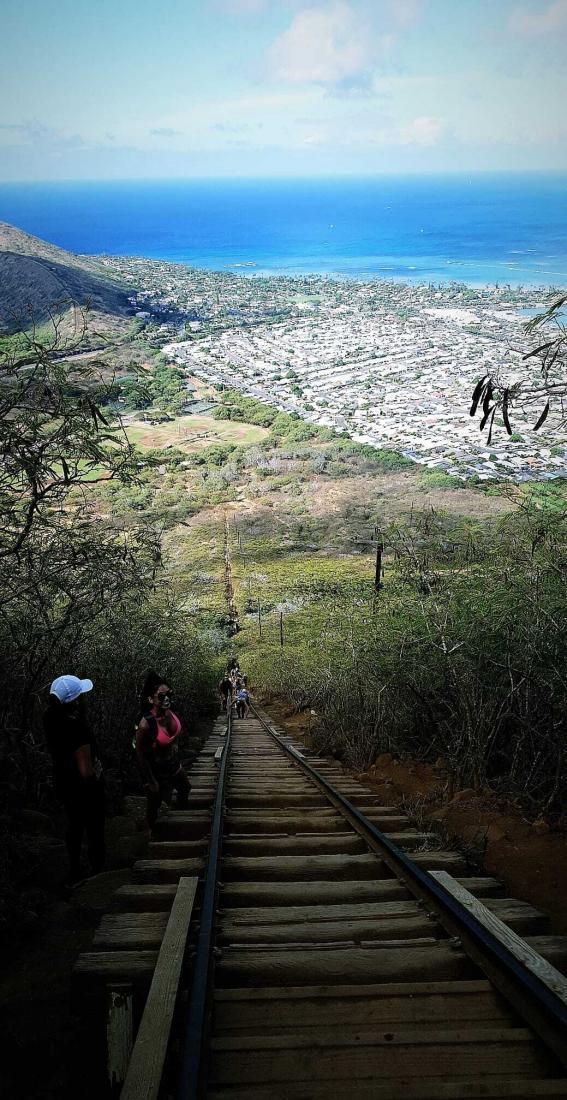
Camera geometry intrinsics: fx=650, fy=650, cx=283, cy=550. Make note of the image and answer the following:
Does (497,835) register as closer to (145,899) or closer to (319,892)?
(319,892)

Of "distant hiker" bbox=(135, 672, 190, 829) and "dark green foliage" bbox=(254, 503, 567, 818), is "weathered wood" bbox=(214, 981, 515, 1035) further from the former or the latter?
"dark green foliage" bbox=(254, 503, 567, 818)

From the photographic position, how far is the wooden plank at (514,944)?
2715 mm

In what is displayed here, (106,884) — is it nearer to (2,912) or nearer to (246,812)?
(2,912)

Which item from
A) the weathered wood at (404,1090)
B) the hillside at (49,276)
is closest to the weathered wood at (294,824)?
the weathered wood at (404,1090)

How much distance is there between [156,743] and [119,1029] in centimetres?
316

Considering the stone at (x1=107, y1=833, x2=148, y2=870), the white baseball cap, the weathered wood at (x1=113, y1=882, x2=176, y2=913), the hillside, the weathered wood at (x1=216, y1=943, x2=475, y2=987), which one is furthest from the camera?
the hillside

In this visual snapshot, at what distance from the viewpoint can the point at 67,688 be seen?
479cm

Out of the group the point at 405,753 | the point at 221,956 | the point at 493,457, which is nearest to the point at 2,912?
the point at 221,956

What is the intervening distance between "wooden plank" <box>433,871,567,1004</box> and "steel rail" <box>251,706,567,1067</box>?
2 centimetres

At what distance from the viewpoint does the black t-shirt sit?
4.80m

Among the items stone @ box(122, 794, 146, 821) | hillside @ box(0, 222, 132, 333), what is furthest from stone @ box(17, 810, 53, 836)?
hillside @ box(0, 222, 132, 333)

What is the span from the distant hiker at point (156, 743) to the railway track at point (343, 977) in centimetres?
105

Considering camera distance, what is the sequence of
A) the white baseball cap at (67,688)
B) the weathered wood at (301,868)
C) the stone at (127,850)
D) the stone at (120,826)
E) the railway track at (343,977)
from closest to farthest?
the railway track at (343,977), the weathered wood at (301,868), the white baseball cap at (67,688), the stone at (127,850), the stone at (120,826)

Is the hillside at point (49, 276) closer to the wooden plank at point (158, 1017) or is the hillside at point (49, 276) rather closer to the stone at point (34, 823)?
the stone at point (34, 823)
